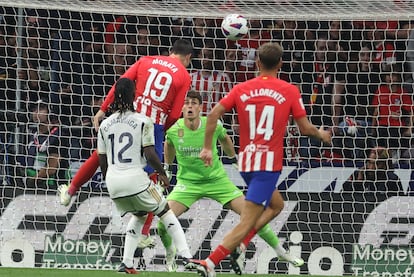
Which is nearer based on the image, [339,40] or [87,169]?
[87,169]

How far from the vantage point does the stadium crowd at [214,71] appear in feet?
52.2

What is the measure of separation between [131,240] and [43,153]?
4325mm

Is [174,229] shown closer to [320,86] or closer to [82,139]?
[82,139]

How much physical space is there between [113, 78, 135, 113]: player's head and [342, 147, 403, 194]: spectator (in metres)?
4.68

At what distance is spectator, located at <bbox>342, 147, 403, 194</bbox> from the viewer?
15164 mm

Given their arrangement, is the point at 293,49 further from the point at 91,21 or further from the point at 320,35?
the point at 91,21

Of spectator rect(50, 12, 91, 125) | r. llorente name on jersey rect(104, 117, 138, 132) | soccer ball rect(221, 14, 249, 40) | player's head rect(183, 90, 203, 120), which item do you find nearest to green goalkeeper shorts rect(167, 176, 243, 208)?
player's head rect(183, 90, 203, 120)

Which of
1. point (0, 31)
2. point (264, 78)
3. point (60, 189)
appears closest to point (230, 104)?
point (264, 78)

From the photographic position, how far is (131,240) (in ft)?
38.2

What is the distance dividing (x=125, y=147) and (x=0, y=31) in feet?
21.3

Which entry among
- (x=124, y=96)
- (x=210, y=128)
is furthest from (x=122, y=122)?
(x=210, y=128)

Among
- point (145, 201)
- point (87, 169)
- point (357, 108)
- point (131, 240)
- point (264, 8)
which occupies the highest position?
point (264, 8)

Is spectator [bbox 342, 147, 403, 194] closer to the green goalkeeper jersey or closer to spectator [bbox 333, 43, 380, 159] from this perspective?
spectator [bbox 333, 43, 380, 159]

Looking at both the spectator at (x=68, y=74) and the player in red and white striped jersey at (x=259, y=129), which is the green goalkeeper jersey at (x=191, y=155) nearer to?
the spectator at (x=68, y=74)
